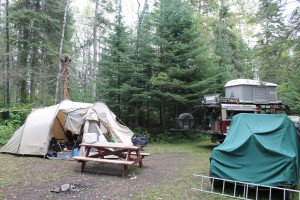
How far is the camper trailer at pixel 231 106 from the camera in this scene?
10609 mm

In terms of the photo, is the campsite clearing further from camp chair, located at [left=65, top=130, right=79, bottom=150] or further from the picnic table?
camp chair, located at [left=65, top=130, right=79, bottom=150]

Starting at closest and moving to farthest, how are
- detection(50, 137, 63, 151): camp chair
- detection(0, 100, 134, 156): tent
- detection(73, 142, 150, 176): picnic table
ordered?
detection(73, 142, 150, 176): picnic table < detection(0, 100, 134, 156): tent < detection(50, 137, 63, 151): camp chair

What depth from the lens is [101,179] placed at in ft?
20.8

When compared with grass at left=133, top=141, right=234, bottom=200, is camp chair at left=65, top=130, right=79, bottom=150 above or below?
above

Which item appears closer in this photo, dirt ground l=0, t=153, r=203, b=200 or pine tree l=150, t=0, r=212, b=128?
dirt ground l=0, t=153, r=203, b=200

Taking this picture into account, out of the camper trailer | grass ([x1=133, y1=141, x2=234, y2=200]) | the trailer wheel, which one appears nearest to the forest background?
the camper trailer

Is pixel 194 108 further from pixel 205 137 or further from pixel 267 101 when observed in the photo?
pixel 267 101

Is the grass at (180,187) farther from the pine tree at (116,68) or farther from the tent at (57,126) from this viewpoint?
the pine tree at (116,68)

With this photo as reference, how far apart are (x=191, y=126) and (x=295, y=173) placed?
25.1ft

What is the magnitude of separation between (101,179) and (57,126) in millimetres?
5351

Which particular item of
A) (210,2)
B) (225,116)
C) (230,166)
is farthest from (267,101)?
(210,2)

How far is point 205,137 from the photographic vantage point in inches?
592

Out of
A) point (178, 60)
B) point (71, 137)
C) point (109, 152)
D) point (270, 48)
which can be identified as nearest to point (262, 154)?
point (270, 48)

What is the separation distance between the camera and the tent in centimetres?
911
